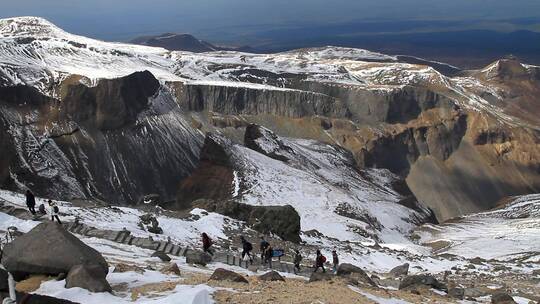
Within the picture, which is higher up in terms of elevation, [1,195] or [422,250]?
[1,195]

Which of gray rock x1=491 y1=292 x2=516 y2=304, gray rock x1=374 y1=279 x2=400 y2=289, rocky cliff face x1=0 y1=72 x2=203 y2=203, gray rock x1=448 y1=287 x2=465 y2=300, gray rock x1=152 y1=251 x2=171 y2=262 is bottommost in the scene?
rocky cliff face x1=0 y1=72 x2=203 y2=203

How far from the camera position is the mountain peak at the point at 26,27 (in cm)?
17450

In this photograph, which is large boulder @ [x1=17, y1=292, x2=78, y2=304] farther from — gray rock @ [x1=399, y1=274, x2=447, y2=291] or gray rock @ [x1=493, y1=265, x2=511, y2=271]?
gray rock @ [x1=493, y1=265, x2=511, y2=271]

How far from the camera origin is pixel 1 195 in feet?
124

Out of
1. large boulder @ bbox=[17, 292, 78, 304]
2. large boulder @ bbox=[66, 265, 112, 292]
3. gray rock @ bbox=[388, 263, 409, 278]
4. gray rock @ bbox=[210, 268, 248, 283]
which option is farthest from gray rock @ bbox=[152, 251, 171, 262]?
gray rock @ bbox=[388, 263, 409, 278]

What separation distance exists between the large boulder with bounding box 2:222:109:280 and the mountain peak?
166231mm

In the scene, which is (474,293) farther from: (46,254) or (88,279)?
(46,254)

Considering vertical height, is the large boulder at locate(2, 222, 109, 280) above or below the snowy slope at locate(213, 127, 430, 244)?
Result: above

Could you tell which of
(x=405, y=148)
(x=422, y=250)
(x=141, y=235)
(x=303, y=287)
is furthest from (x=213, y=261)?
(x=405, y=148)

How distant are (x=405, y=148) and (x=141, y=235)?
16016cm

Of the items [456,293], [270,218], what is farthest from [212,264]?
[270,218]

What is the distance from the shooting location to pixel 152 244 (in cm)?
3111

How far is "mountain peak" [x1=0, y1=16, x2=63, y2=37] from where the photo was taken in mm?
174500

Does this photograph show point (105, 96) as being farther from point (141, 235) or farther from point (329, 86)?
point (329, 86)
